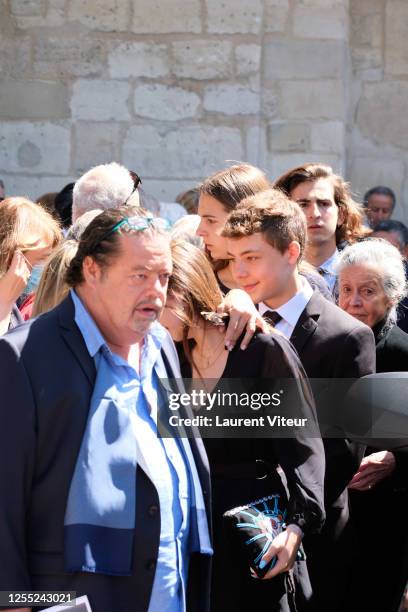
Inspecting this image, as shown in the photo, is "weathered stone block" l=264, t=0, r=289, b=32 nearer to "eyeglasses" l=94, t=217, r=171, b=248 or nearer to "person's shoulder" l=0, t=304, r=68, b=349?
"eyeglasses" l=94, t=217, r=171, b=248

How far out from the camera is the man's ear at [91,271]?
9.67 ft

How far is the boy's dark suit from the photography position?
3896 millimetres

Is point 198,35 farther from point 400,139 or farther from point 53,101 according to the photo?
point 400,139

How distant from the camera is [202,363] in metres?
3.57

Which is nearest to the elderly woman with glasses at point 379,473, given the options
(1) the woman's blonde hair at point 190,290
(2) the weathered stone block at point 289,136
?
(1) the woman's blonde hair at point 190,290

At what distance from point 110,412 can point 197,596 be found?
0.64 metres

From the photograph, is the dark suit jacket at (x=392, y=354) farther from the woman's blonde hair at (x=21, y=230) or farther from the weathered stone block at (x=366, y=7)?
the weathered stone block at (x=366, y=7)

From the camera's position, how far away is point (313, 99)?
339 inches

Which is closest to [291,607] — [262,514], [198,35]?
[262,514]

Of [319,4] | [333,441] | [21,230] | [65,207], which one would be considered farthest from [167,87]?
[333,441]

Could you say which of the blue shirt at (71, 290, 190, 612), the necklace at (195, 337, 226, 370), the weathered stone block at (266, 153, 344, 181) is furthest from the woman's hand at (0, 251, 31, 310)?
the weathered stone block at (266, 153, 344, 181)

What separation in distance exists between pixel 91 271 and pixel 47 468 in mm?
571

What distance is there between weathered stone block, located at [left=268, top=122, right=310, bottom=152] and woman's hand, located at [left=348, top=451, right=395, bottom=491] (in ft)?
15.6

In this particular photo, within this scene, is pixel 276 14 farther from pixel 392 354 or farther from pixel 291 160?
pixel 392 354
